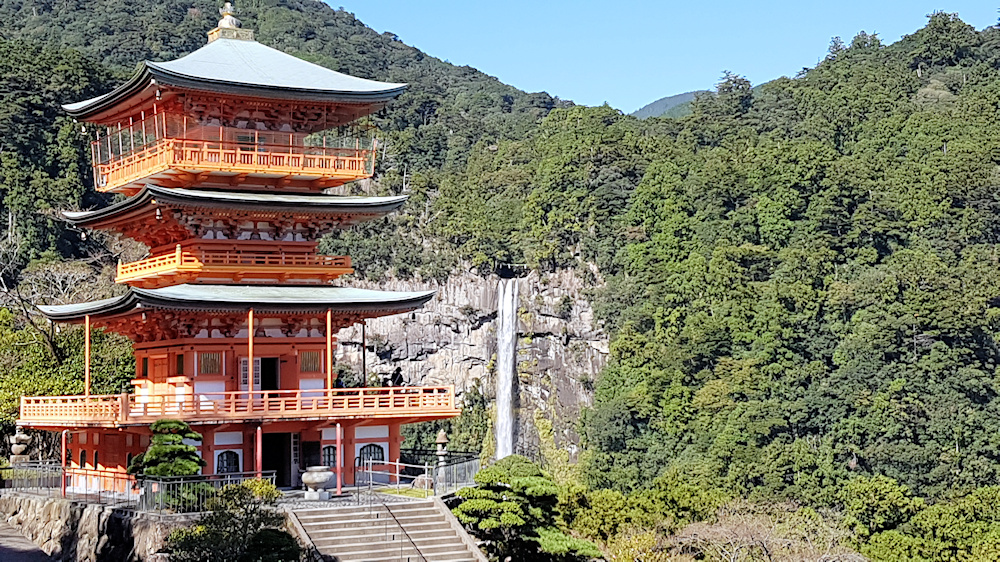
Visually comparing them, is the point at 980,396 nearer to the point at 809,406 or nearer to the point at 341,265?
the point at 809,406

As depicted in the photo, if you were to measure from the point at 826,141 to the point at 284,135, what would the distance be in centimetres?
4703

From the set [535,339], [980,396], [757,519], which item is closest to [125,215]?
[757,519]

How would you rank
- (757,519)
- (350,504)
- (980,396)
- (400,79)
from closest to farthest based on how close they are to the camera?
1. (350,504)
2. (757,519)
3. (980,396)
4. (400,79)

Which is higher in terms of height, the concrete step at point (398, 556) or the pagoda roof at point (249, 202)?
the pagoda roof at point (249, 202)

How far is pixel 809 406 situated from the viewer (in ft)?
191

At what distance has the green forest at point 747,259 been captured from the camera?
172 feet

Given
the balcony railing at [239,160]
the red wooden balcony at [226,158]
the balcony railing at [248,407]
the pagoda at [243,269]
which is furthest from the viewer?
the red wooden balcony at [226,158]

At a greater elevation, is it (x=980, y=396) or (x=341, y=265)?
(x=341, y=265)

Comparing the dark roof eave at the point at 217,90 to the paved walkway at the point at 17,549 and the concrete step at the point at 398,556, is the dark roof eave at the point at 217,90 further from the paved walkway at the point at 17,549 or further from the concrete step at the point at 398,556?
the concrete step at the point at 398,556

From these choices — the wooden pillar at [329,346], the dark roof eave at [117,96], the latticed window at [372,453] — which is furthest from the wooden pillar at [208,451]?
the dark roof eave at [117,96]

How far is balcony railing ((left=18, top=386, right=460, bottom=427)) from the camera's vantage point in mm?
30094

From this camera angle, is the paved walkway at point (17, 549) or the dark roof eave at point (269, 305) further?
the dark roof eave at point (269, 305)

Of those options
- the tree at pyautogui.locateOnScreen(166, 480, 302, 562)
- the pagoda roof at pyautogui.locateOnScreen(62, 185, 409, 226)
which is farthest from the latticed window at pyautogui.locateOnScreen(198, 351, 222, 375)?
the tree at pyautogui.locateOnScreen(166, 480, 302, 562)

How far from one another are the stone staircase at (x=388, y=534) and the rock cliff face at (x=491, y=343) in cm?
4242
